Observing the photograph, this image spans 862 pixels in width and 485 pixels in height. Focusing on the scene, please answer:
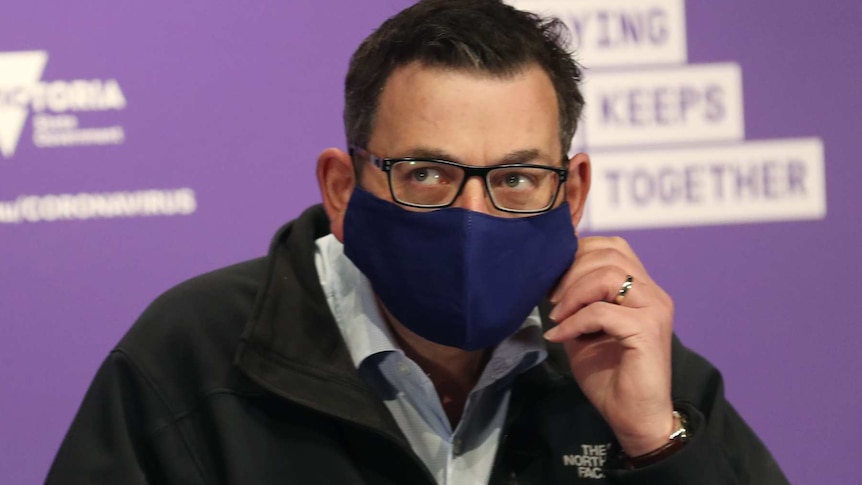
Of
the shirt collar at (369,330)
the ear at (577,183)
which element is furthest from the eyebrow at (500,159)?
the shirt collar at (369,330)

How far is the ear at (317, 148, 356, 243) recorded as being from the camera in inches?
54.1

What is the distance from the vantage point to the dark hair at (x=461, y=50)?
130 centimetres

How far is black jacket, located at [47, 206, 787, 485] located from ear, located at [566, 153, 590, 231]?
0.21 metres

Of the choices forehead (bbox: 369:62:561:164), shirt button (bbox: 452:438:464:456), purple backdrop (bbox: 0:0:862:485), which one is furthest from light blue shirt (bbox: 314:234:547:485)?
purple backdrop (bbox: 0:0:862:485)

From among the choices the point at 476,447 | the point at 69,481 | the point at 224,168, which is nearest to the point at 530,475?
the point at 476,447

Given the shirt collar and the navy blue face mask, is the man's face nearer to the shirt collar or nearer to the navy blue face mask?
the navy blue face mask

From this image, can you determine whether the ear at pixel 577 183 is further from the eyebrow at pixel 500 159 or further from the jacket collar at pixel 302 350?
the jacket collar at pixel 302 350

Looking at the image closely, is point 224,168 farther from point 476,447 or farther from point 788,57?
point 788,57

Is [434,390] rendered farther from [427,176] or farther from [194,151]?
[194,151]

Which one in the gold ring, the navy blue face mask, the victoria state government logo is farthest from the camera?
the victoria state government logo

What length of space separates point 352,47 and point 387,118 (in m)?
0.77

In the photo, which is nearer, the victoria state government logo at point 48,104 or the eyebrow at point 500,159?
the eyebrow at point 500,159

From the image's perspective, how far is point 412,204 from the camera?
128 centimetres

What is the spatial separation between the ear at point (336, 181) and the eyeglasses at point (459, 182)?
79 millimetres
